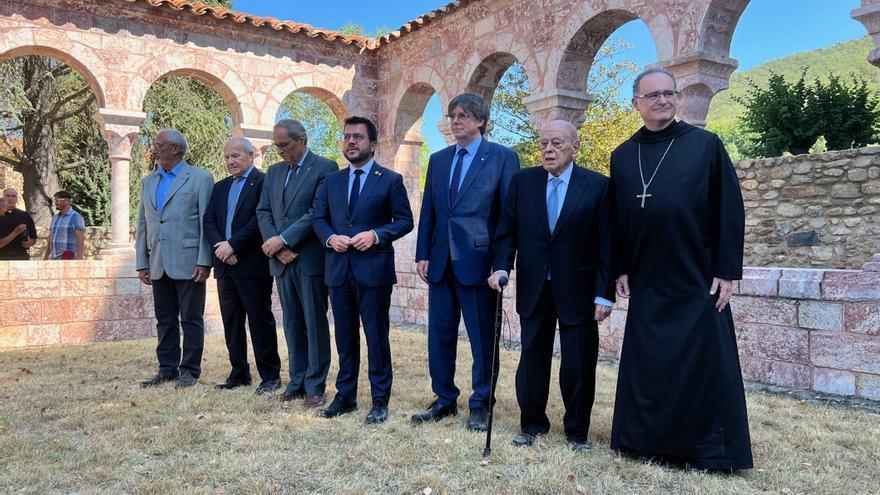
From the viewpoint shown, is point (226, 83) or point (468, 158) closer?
point (468, 158)

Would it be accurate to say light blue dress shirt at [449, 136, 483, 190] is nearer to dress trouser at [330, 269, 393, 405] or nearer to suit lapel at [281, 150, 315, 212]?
dress trouser at [330, 269, 393, 405]

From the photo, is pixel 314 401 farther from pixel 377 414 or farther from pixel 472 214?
pixel 472 214

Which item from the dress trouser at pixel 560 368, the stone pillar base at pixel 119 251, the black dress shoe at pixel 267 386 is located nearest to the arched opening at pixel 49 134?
the stone pillar base at pixel 119 251

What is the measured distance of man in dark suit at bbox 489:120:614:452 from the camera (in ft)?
10.3

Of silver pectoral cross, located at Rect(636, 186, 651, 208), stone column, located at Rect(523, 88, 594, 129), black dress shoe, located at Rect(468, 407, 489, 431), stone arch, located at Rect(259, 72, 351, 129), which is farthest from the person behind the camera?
stone arch, located at Rect(259, 72, 351, 129)

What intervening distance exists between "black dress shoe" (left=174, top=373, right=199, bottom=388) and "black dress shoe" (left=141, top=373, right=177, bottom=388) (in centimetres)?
10

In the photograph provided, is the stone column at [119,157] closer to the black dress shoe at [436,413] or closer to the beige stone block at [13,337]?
the beige stone block at [13,337]

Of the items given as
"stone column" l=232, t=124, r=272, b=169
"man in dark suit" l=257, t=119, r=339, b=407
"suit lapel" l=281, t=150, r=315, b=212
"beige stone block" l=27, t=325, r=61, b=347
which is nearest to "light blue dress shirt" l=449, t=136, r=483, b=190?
"man in dark suit" l=257, t=119, r=339, b=407

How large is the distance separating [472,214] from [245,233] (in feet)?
5.57

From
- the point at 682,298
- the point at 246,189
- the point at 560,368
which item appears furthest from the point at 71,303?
the point at 682,298

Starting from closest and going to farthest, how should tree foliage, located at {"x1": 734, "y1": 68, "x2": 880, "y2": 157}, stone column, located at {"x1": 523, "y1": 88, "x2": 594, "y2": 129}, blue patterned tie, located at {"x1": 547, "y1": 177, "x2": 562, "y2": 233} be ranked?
1. blue patterned tie, located at {"x1": 547, "y1": 177, "x2": 562, "y2": 233}
2. stone column, located at {"x1": 523, "y1": 88, "x2": 594, "y2": 129}
3. tree foliage, located at {"x1": 734, "y1": 68, "x2": 880, "y2": 157}

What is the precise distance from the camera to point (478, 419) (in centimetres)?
355

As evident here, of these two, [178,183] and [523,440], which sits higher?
[178,183]

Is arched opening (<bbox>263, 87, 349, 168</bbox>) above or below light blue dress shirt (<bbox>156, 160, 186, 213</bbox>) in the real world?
above
